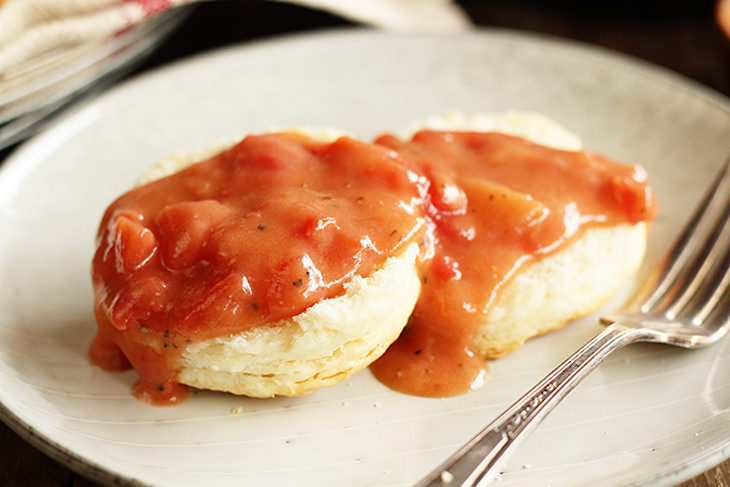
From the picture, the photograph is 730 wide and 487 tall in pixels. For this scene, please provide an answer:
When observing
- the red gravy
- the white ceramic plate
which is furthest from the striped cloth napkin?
the red gravy

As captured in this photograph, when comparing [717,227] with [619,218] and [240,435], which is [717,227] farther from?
[240,435]

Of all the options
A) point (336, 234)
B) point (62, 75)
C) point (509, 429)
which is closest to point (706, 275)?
point (509, 429)

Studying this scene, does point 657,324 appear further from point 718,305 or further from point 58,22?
point 58,22

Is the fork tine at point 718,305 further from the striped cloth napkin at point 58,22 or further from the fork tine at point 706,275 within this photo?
the striped cloth napkin at point 58,22

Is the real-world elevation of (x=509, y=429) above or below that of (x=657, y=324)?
above

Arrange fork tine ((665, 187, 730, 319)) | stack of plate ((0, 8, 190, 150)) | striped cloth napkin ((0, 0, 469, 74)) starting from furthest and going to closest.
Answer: stack of plate ((0, 8, 190, 150)) → striped cloth napkin ((0, 0, 469, 74)) → fork tine ((665, 187, 730, 319))

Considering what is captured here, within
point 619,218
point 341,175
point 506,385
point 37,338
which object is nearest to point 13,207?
point 37,338

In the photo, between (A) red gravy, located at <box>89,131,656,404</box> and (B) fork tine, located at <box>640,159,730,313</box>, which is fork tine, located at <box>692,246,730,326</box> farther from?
(A) red gravy, located at <box>89,131,656,404</box>
